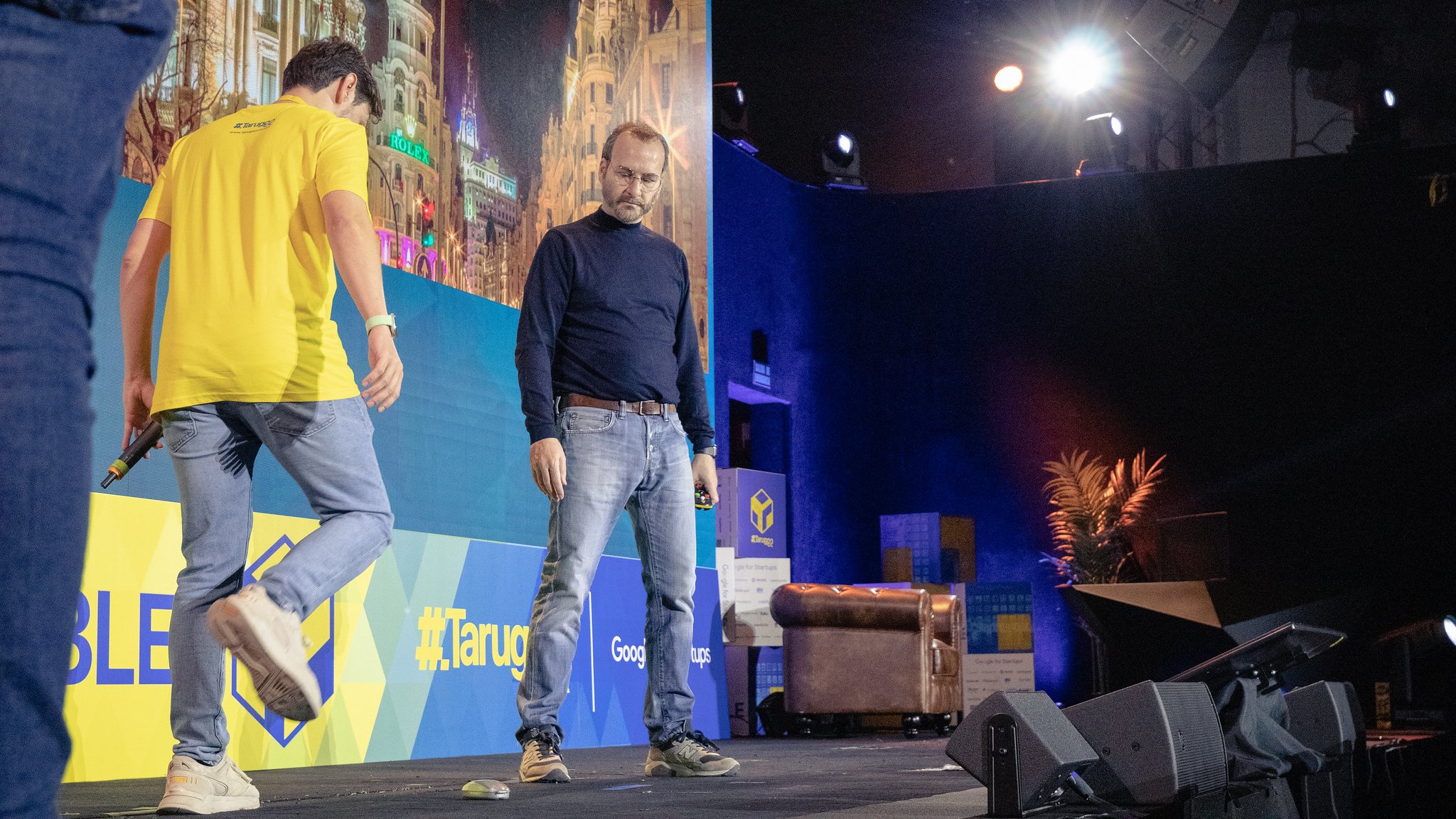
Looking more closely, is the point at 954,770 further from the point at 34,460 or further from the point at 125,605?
the point at 34,460

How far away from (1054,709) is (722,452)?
665 centimetres

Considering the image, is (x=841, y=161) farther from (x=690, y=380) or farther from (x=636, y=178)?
(x=636, y=178)

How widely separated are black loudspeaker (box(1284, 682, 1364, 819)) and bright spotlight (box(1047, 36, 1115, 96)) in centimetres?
734

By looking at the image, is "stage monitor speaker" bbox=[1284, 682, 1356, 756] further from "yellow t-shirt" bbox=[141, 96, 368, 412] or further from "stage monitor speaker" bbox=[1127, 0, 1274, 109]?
"stage monitor speaker" bbox=[1127, 0, 1274, 109]

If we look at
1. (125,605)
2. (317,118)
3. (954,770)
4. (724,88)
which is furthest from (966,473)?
(317,118)

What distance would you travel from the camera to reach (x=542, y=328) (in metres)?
3.03

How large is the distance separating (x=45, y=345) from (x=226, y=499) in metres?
1.56

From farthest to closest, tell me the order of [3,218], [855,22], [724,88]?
[855,22]
[724,88]
[3,218]

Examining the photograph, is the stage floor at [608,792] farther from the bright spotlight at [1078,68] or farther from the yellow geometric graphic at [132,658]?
the bright spotlight at [1078,68]

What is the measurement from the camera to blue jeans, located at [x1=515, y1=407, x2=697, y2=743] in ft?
9.48

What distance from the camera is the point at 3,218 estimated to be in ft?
2.14

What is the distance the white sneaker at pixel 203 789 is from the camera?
205 cm

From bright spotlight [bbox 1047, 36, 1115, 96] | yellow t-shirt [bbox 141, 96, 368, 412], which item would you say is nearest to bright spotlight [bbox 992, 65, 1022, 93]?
bright spotlight [bbox 1047, 36, 1115, 96]

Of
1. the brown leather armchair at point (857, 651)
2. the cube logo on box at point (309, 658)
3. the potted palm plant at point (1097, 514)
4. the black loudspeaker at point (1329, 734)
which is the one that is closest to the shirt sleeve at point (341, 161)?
the cube logo on box at point (309, 658)
